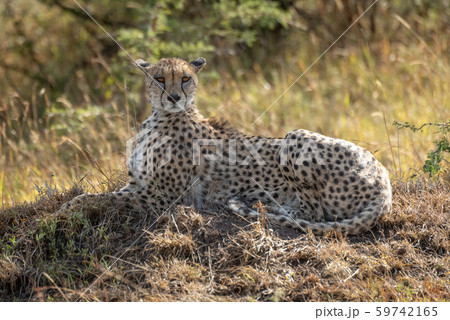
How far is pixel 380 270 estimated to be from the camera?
10.7 feet

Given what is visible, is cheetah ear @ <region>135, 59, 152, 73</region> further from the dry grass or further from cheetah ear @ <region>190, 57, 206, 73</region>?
the dry grass

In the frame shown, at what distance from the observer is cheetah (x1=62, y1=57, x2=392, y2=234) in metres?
3.74

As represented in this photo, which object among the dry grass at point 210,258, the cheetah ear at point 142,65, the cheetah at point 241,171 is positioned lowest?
the dry grass at point 210,258

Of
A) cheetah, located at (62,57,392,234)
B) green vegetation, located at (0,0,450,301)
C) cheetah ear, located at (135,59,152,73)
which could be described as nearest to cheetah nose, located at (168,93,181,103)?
cheetah, located at (62,57,392,234)

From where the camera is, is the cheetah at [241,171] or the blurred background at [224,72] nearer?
the cheetah at [241,171]

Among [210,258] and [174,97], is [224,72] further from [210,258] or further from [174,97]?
[210,258]

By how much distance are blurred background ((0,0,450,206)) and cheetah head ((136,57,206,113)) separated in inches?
37.1

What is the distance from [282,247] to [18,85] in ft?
22.1

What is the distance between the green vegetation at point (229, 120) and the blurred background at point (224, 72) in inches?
1.2

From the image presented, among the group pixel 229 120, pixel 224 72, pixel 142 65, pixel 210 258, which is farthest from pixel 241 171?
pixel 224 72

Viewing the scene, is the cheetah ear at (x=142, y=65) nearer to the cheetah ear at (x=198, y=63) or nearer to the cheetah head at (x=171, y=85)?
the cheetah head at (x=171, y=85)

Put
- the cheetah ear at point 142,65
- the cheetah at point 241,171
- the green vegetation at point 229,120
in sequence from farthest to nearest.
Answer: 1. the cheetah ear at point 142,65
2. the cheetah at point 241,171
3. the green vegetation at point 229,120

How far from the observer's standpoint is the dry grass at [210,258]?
10.1 feet

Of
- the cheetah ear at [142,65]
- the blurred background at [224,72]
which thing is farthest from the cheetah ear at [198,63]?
the blurred background at [224,72]
